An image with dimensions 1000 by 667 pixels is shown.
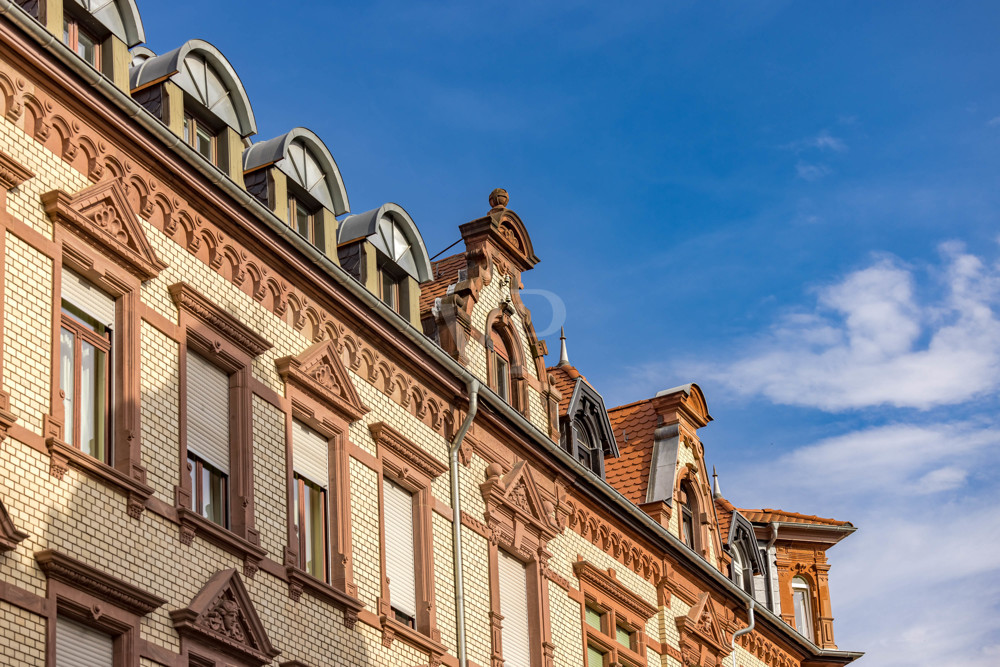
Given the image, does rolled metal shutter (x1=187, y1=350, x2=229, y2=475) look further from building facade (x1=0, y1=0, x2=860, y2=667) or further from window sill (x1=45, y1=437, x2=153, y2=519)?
window sill (x1=45, y1=437, x2=153, y2=519)

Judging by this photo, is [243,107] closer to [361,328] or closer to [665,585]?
[361,328]

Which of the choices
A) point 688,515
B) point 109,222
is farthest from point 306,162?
point 688,515

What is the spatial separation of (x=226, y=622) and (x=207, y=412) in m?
2.59

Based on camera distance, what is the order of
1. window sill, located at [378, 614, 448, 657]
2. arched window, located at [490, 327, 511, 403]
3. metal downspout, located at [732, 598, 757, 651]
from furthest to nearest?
metal downspout, located at [732, 598, 757, 651] → arched window, located at [490, 327, 511, 403] → window sill, located at [378, 614, 448, 657]

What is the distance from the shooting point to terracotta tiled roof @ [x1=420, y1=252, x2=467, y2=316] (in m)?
28.4

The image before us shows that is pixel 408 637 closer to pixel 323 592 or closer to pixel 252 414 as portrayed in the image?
pixel 323 592

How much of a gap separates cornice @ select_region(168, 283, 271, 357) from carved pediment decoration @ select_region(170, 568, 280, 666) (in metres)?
3.07

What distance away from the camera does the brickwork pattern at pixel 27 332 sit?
56.0 ft

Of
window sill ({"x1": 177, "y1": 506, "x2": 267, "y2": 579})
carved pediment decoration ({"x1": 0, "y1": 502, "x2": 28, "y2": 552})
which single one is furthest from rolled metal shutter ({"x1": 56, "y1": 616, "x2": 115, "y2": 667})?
window sill ({"x1": 177, "y1": 506, "x2": 267, "y2": 579})

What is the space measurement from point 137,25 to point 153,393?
15.3ft

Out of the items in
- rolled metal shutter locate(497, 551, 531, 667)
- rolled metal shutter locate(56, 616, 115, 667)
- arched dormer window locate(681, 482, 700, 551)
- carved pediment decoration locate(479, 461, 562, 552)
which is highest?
arched dormer window locate(681, 482, 700, 551)

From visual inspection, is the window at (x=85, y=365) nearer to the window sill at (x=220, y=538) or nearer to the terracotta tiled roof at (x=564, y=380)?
the window sill at (x=220, y=538)

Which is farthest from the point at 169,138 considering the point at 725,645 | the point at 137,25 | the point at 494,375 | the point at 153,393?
the point at 725,645

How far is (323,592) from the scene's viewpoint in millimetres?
21094
